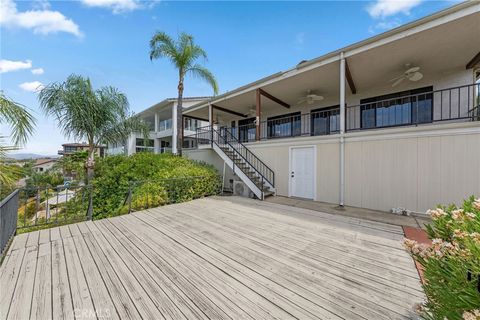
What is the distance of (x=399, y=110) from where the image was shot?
7.88 m

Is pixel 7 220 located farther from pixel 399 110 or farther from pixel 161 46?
pixel 399 110

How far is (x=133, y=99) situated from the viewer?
1084 centimetres

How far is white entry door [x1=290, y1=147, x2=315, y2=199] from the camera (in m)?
7.39

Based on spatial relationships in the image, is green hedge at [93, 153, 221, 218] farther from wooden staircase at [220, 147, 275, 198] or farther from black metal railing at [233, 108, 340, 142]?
black metal railing at [233, 108, 340, 142]

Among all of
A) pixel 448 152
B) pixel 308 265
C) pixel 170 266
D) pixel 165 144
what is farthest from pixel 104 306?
pixel 165 144

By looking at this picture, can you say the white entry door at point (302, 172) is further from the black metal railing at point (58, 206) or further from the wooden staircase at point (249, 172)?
the black metal railing at point (58, 206)

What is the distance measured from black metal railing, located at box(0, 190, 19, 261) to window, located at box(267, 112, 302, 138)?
30.3 ft

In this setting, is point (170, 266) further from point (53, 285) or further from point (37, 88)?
point (37, 88)

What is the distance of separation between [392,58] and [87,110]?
11.7 m

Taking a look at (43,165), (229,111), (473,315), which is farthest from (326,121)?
(43,165)

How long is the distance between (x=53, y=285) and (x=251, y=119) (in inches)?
490

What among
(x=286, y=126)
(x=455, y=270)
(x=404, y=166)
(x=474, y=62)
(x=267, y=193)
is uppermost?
(x=474, y=62)

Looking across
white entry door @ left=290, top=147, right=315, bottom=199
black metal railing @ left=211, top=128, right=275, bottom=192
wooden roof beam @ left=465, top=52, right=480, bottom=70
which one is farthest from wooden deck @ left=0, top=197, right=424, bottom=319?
wooden roof beam @ left=465, top=52, right=480, bottom=70

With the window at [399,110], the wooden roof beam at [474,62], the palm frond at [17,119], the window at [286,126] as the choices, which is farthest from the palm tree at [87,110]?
the wooden roof beam at [474,62]
